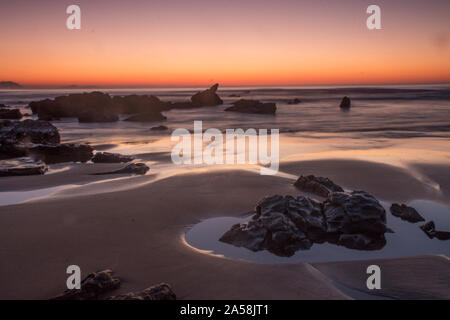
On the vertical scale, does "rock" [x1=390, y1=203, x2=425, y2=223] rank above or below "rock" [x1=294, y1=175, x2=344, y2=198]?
below

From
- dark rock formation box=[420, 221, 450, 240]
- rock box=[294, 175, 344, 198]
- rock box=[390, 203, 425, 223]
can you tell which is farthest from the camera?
rock box=[294, 175, 344, 198]

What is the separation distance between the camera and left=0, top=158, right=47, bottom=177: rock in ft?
26.1

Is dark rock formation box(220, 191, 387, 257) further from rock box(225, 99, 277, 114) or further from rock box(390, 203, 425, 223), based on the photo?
rock box(225, 99, 277, 114)

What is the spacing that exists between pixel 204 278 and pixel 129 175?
521 cm

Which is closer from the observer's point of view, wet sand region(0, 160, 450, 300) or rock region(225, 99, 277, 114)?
wet sand region(0, 160, 450, 300)

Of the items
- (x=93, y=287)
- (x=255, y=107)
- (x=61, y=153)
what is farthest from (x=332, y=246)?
(x=255, y=107)

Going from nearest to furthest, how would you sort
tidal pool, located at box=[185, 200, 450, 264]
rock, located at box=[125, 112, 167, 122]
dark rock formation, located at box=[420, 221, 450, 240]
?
1. tidal pool, located at box=[185, 200, 450, 264]
2. dark rock formation, located at box=[420, 221, 450, 240]
3. rock, located at box=[125, 112, 167, 122]

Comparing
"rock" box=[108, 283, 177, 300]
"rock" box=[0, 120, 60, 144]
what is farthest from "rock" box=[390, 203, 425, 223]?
"rock" box=[0, 120, 60, 144]

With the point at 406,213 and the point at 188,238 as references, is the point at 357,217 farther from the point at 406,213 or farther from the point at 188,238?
the point at 188,238

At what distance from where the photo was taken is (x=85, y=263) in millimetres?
3668

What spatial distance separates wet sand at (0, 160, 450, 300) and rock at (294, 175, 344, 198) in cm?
26

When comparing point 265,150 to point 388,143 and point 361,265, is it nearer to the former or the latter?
point 388,143

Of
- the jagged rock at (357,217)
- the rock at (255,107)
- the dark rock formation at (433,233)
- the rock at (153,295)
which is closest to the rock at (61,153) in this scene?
the rock at (153,295)
